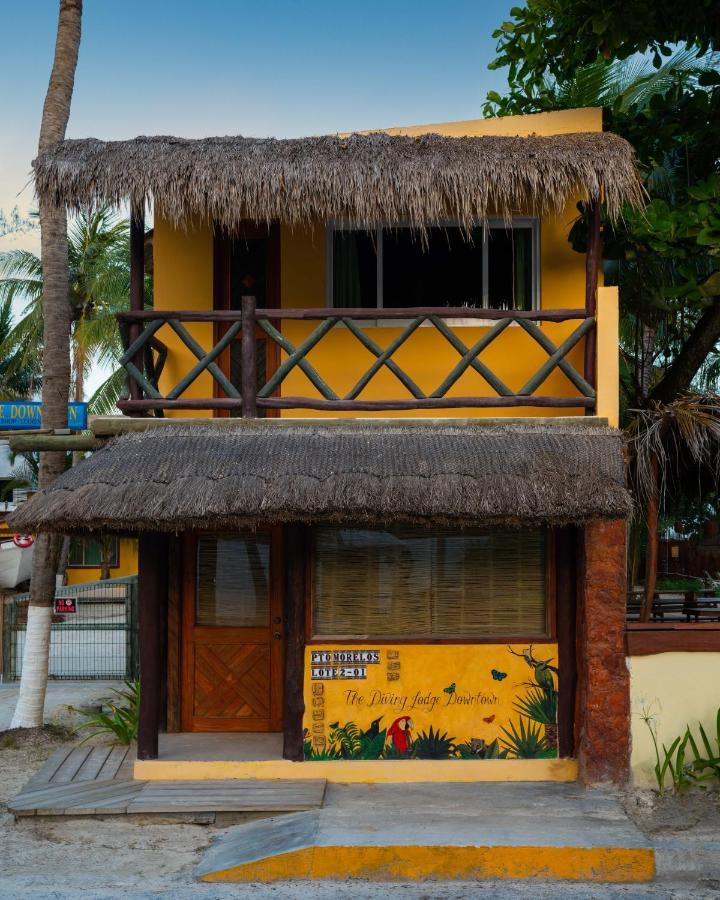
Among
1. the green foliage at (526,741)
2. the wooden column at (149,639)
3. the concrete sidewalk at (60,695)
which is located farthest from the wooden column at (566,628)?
the concrete sidewalk at (60,695)

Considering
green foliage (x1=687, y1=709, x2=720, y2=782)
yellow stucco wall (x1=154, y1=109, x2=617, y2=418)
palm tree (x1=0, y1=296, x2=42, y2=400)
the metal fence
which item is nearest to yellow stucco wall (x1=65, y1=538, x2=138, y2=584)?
palm tree (x1=0, y1=296, x2=42, y2=400)

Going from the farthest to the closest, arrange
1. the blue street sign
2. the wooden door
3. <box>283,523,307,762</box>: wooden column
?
the wooden door → the blue street sign → <box>283,523,307,762</box>: wooden column

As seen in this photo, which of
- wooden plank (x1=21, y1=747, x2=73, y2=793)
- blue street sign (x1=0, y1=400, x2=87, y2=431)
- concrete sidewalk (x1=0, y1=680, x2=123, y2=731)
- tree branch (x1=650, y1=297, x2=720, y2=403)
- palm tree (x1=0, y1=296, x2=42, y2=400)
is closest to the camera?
wooden plank (x1=21, y1=747, x2=73, y2=793)

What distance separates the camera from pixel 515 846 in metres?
6.58

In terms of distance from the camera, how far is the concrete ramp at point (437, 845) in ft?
21.4

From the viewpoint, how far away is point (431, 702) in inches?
327

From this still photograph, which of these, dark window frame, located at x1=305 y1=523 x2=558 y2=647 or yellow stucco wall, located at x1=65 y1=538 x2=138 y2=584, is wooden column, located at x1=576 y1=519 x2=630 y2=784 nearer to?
dark window frame, located at x1=305 y1=523 x2=558 y2=647

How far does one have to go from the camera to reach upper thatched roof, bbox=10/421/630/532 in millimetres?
7305

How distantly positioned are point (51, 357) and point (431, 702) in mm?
A: 5230

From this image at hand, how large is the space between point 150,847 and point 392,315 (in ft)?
14.7

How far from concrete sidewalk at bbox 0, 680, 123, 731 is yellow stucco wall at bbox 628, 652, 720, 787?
5927 millimetres

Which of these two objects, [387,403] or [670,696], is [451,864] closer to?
[670,696]

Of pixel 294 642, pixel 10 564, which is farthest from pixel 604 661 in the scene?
pixel 10 564

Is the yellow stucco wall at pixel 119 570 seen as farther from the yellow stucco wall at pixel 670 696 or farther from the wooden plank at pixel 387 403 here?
the yellow stucco wall at pixel 670 696
